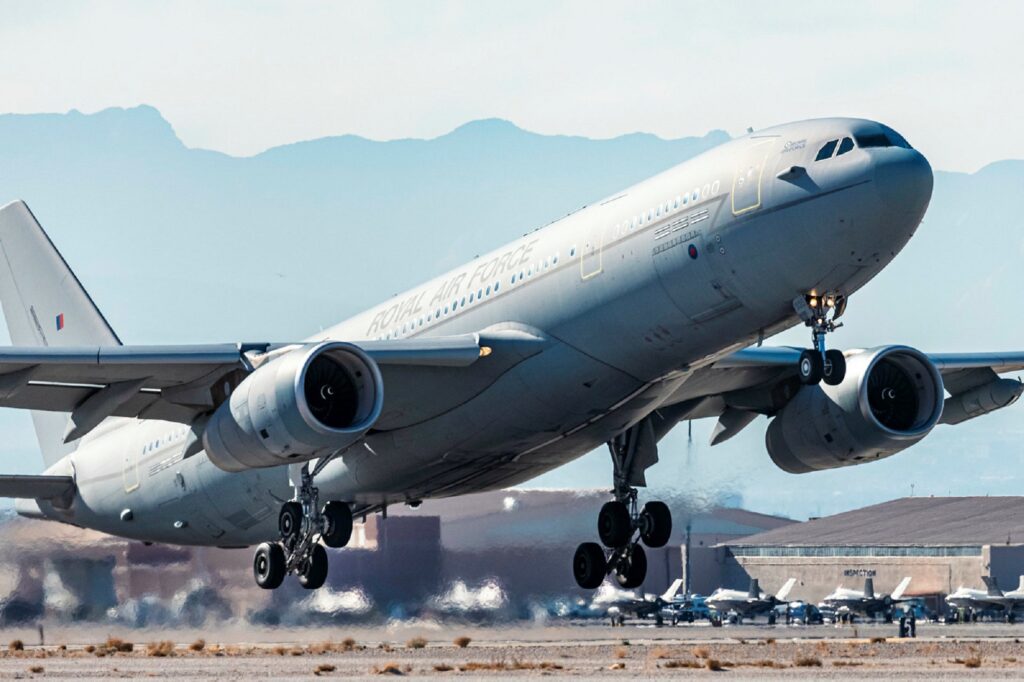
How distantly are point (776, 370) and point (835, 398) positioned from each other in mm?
1338

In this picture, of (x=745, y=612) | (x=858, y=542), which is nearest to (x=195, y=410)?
(x=745, y=612)

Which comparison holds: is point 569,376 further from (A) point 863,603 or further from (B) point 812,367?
(A) point 863,603

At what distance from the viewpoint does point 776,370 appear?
35719mm

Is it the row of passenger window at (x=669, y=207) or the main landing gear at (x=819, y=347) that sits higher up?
Answer: the row of passenger window at (x=669, y=207)

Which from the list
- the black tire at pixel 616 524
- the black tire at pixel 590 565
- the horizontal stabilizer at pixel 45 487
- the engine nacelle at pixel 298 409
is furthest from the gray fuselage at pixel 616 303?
the horizontal stabilizer at pixel 45 487

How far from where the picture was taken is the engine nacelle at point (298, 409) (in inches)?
1170

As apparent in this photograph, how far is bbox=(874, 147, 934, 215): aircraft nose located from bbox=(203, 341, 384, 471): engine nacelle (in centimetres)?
926

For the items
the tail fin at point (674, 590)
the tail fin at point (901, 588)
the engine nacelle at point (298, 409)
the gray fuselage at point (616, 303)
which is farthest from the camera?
the tail fin at point (901, 588)

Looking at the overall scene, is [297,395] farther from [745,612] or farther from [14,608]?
[745,612]

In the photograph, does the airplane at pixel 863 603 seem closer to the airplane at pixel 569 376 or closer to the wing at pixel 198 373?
the airplane at pixel 569 376

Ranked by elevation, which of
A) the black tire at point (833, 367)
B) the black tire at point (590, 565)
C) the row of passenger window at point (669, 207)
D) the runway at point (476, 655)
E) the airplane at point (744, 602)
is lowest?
the runway at point (476, 655)

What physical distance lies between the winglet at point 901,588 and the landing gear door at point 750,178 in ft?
205

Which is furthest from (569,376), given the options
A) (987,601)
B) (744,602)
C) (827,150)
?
(987,601)

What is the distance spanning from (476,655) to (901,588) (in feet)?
170
